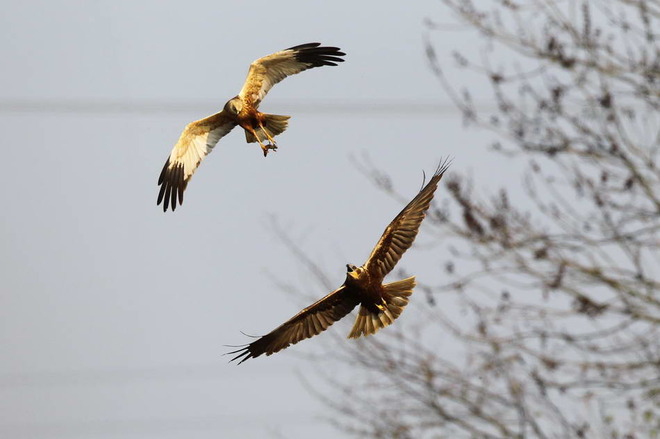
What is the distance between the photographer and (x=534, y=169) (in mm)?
11242

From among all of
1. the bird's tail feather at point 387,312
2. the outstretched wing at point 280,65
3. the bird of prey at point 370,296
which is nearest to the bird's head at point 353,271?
the bird of prey at point 370,296

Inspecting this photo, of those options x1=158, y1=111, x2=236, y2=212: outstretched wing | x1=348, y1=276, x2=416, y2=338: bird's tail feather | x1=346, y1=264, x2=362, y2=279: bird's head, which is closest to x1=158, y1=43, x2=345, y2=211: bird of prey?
x1=158, y1=111, x2=236, y2=212: outstretched wing

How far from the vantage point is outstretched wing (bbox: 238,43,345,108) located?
5.99 metres

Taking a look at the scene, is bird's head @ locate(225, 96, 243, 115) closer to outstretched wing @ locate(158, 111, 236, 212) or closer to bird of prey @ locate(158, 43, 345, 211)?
bird of prey @ locate(158, 43, 345, 211)

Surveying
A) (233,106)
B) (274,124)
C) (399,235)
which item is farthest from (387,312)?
(233,106)

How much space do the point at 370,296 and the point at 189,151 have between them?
40.4 inches

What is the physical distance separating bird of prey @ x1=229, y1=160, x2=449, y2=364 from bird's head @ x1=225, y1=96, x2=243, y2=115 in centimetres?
79

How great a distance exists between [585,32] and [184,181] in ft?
20.7

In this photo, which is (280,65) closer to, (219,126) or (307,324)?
(219,126)

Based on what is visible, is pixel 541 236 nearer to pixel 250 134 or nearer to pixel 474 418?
pixel 474 418

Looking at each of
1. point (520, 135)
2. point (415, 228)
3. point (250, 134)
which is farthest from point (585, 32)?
point (250, 134)

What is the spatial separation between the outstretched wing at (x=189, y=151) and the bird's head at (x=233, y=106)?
1.23ft

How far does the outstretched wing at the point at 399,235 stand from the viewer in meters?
5.99

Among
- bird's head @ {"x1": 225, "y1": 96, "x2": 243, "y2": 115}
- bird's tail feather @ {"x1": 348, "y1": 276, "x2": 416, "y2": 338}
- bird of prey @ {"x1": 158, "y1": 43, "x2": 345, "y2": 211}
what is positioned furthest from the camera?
bird's tail feather @ {"x1": 348, "y1": 276, "x2": 416, "y2": 338}
